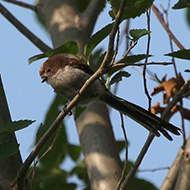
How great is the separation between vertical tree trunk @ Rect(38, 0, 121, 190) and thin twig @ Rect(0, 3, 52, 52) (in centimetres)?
10

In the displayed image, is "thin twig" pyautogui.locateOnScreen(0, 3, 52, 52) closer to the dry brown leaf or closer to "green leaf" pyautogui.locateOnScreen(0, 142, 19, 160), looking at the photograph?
the dry brown leaf

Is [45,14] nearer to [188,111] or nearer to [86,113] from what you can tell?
[86,113]

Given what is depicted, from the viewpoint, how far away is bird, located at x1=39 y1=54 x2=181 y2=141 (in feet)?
9.14

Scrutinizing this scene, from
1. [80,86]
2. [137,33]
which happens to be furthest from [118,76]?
[80,86]

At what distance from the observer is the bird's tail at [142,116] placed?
2.60 metres

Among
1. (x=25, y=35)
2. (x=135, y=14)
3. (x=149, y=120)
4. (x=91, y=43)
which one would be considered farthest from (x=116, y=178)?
(x=25, y=35)

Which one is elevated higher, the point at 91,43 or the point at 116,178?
the point at 91,43

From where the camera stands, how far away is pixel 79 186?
11.1 ft

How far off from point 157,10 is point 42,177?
61.7 inches

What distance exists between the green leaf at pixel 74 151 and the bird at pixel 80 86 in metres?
0.69

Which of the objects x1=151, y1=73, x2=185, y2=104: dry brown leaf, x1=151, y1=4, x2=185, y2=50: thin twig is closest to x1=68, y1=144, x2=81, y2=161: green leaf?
x1=151, y1=73, x2=185, y2=104: dry brown leaf

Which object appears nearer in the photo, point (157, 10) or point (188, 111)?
point (188, 111)


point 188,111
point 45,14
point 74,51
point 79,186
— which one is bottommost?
point 79,186

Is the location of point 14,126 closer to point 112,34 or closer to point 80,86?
point 112,34
